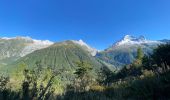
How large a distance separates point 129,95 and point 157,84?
0.83 metres

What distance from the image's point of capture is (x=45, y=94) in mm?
3811

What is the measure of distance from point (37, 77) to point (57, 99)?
4.56 ft

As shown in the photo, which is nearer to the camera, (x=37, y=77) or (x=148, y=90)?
(x=37, y=77)

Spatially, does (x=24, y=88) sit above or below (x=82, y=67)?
below

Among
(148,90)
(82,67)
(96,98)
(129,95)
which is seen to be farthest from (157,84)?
(82,67)

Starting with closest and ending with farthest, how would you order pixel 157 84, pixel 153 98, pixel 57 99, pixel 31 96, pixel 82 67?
pixel 31 96 < pixel 57 99 < pixel 153 98 < pixel 157 84 < pixel 82 67

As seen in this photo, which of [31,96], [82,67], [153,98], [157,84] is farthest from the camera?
[82,67]

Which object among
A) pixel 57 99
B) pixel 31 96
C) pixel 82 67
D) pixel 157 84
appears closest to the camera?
pixel 31 96

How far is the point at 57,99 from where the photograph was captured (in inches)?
207

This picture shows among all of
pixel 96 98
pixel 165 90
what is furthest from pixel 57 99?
pixel 165 90

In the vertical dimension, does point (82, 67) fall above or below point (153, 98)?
above

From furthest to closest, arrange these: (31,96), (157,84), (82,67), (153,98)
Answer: (82,67), (157,84), (153,98), (31,96)

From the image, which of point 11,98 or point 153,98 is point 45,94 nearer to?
point 11,98

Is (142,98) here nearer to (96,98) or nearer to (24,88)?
(96,98)
